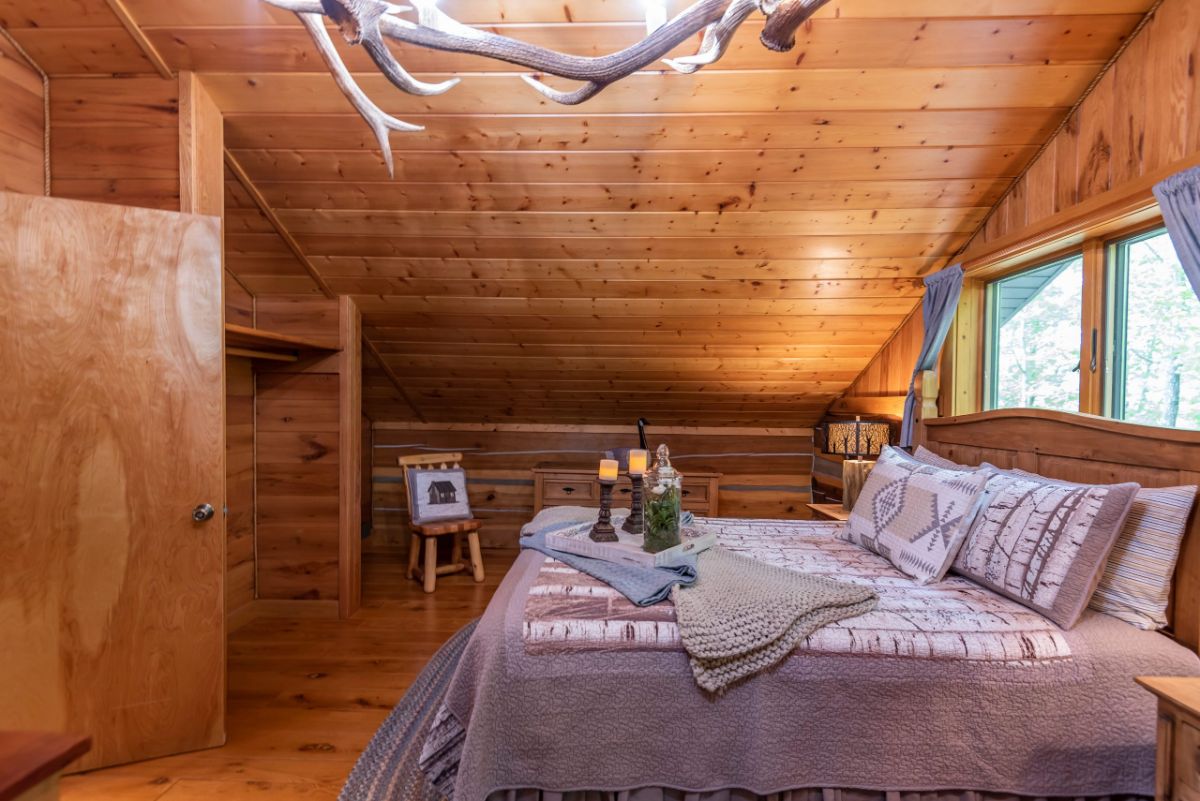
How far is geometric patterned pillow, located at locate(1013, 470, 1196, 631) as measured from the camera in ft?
4.77

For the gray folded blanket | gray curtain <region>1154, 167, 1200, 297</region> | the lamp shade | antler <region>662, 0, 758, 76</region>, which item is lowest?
the gray folded blanket

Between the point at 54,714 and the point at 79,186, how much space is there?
6.06 ft

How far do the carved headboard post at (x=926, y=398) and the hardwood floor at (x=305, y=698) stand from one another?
8.15 ft

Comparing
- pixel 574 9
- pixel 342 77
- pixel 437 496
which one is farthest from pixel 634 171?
pixel 437 496

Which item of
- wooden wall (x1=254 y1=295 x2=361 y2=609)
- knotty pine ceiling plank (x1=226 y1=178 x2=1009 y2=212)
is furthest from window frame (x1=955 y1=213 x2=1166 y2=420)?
wooden wall (x1=254 y1=295 x2=361 y2=609)

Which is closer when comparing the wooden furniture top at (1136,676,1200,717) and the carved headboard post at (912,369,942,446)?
the wooden furniture top at (1136,676,1200,717)

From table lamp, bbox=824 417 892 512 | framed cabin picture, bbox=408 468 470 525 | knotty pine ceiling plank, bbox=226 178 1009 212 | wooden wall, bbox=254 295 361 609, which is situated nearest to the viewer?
knotty pine ceiling plank, bbox=226 178 1009 212

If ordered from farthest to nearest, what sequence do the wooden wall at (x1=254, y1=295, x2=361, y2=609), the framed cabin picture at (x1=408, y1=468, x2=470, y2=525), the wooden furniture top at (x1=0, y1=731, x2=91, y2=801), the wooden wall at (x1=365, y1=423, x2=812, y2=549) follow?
1. the wooden wall at (x1=365, y1=423, x2=812, y2=549)
2. the framed cabin picture at (x1=408, y1=468, x2=470, y2=525)
3. the wooden wall at (x1=254, y1=295, x2=361, y2=609)
4. the wooden furniture top at (x1=0, y1=731, x2=91, y2=801)

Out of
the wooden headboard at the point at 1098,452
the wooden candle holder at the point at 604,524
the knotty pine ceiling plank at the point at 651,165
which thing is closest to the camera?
the wooden headboard at the point at 1098,452

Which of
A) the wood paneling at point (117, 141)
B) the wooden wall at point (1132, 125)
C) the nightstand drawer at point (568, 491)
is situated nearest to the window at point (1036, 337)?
the wooden wall at point (1132, 125)

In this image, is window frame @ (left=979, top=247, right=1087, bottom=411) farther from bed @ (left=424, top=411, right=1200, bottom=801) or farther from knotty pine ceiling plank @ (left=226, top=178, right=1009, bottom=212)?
bed @ (left=424, top=411, right=1200, bottom=801)

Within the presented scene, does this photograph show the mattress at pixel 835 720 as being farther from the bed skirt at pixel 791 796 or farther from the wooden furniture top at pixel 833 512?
the wooden furniture top at pixel 833 512

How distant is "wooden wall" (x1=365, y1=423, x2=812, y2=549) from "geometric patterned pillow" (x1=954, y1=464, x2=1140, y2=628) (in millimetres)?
2495

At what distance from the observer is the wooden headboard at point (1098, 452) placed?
1472 mm
